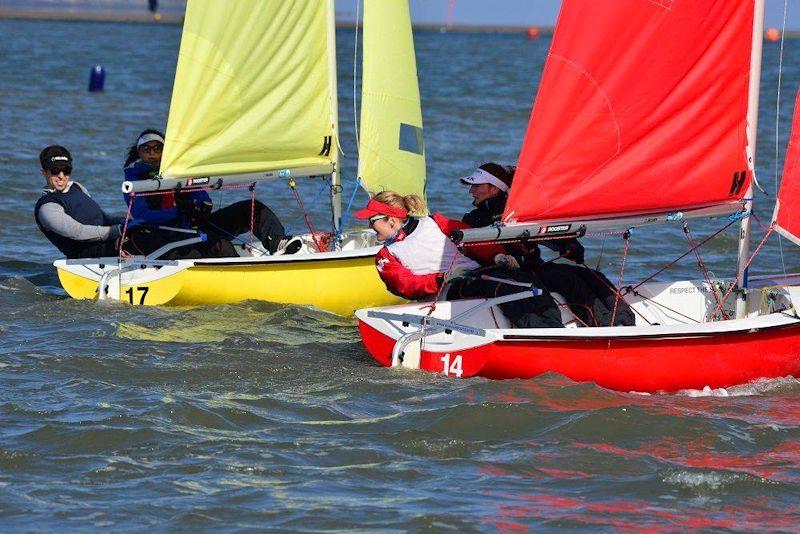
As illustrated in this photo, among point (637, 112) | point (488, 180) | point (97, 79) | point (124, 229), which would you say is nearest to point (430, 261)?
point (488, 180)

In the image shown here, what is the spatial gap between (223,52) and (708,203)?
13.5 ft

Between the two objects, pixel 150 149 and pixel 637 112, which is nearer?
pixel 637 112

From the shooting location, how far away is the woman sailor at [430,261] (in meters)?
7.97

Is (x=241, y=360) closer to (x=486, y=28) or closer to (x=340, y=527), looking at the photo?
(x=340, y=527)

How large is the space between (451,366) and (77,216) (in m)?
3.54

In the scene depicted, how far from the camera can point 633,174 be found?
25.5 feet

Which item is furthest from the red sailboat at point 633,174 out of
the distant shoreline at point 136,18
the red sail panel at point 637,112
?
the distant shoreline at point 136,18

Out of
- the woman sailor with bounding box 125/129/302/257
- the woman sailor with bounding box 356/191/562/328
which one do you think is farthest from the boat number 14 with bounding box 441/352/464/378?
the woman sailor with bounding box 125/129/302/257

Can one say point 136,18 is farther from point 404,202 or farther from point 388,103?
point 404,202

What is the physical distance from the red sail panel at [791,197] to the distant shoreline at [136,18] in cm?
6036

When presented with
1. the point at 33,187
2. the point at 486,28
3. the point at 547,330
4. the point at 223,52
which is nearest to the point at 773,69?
the point at 33,187

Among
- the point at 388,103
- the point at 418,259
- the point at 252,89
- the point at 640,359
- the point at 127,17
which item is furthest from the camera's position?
the point at 127,17

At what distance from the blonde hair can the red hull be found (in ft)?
3.07

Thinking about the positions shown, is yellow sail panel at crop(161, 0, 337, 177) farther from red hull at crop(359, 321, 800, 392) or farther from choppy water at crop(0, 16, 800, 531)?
red hull at crop(359, 321, 800, 392)
